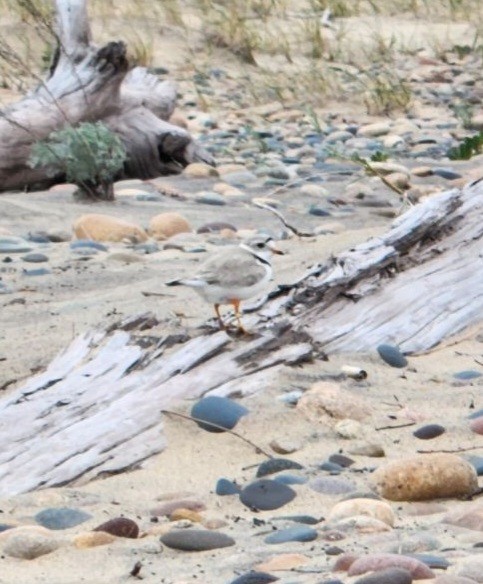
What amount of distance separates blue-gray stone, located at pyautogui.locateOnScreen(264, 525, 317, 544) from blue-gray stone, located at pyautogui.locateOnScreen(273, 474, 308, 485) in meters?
0.34

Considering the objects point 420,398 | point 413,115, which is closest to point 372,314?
point 420,398

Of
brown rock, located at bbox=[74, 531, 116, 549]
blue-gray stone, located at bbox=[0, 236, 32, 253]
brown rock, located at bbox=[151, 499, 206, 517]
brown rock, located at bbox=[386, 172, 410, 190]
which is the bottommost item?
brown rock, located at bbox=[386, 172, 410, 190]

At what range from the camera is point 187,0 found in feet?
44.2

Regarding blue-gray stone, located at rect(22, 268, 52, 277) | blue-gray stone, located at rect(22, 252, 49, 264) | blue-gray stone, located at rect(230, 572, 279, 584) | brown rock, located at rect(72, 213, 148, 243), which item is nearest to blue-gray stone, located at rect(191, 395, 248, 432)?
blue-gray stone, located at rect(230, 572, 279, 584)

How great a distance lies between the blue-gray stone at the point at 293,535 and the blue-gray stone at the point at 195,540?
0.26ft

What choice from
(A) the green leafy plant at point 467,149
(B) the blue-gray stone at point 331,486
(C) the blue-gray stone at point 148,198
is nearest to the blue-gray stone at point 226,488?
(B) the blue-gray stone at point 331,486

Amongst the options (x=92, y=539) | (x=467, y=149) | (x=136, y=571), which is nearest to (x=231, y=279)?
(x=92, y=539)

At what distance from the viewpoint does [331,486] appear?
10.0 feet

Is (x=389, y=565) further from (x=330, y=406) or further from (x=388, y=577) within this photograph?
(x=330, y=406)

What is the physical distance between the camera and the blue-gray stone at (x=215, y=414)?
11.2 feet

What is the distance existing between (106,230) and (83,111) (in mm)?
1698

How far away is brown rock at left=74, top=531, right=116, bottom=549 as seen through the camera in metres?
2.76


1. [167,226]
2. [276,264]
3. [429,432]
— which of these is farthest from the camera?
[167,226]

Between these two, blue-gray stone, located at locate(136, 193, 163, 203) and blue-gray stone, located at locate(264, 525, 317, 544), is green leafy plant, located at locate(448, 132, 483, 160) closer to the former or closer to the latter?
blue-gray stone, located at locate(136, 193, 163, 203)
